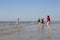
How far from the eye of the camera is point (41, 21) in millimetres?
29406

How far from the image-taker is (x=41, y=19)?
2914cm

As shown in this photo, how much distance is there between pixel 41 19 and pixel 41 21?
17.2 inches

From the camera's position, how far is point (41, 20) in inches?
1163

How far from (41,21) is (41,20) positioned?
0.21m

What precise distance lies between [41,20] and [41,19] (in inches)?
16.9
